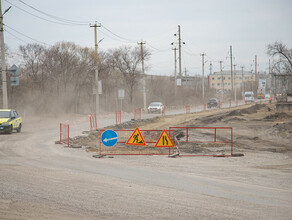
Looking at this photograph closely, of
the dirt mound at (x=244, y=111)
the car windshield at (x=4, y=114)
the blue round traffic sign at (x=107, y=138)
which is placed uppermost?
the car windshield at (x=4, y=114)

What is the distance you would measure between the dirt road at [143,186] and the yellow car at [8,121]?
8.76 meters

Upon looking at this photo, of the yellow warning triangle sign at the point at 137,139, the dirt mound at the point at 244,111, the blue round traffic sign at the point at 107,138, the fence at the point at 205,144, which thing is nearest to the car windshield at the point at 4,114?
the fence at the point at 205,144

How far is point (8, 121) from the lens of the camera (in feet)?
86.8

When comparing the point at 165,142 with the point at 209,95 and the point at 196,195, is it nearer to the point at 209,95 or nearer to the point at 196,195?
the point at 196,195

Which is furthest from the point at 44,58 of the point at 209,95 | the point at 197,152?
the point at 209,95

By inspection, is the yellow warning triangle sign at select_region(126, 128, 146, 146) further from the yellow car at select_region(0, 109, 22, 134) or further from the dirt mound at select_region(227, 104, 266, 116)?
the dirt mound at select_region(227, 104, 266, 116)

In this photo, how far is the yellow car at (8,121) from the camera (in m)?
26.2

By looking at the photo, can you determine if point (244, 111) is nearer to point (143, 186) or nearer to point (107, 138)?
point (107, 138)

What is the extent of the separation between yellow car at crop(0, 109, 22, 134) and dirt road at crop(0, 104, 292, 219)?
28.7 ft

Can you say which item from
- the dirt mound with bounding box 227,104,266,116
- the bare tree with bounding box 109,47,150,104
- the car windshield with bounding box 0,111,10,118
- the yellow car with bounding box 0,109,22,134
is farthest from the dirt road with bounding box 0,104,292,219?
the bare tree with bounding box 109,47,150,104

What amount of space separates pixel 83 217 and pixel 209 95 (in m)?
104

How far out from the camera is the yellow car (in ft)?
86.0

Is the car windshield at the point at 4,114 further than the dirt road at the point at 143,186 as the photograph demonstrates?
Yes

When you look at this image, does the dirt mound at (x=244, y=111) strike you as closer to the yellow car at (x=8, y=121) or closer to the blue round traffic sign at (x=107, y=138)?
the yellow car at (x=8, y=121)
